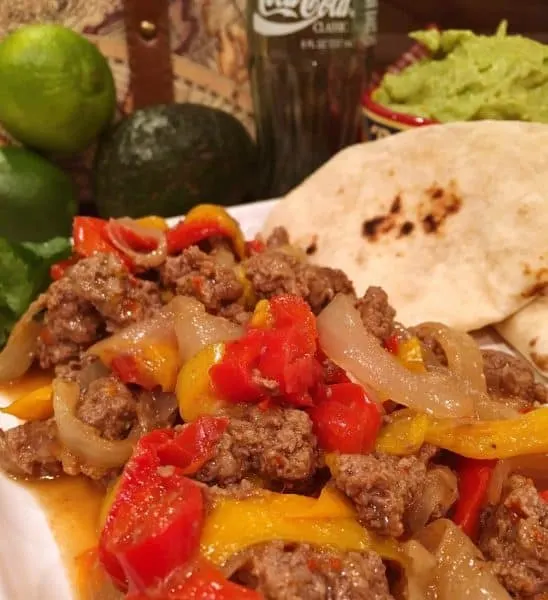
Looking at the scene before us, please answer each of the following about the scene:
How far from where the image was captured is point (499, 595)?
70.3 inches

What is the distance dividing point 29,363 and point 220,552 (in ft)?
5.14

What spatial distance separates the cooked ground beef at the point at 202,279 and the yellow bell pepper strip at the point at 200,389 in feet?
1.56

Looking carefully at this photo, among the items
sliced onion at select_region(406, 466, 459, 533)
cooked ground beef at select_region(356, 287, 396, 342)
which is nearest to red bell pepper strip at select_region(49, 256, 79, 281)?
cooked ground beef at select_region(356, 287, 396, 342)

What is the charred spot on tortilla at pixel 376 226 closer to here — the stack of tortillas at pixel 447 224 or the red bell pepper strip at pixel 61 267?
the stack of tortillas at pixel 447 224

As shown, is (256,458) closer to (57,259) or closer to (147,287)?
(147,287)

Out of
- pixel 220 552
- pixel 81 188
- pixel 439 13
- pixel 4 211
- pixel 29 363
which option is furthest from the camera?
pixel 439 13

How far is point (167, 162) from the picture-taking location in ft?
14.2

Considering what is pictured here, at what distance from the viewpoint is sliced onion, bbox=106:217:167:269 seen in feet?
9.58

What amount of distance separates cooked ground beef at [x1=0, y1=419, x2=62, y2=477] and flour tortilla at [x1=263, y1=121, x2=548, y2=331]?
4.76 feet

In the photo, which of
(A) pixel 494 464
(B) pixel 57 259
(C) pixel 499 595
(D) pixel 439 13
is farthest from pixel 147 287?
(D) pixel 439 13

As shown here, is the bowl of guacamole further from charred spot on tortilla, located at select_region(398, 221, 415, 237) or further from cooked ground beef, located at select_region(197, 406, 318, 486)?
cooked ground beef, located at select_region(197, 406, 318, 486)

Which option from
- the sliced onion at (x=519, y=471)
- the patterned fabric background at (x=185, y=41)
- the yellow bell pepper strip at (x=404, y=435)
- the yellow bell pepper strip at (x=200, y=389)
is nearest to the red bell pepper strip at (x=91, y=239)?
the yellow bell pepper strip at (x=200, y=389)

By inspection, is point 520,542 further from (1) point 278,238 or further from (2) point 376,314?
(1) point 278,238

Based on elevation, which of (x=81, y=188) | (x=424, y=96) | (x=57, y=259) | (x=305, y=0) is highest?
(x=305, y=0)
